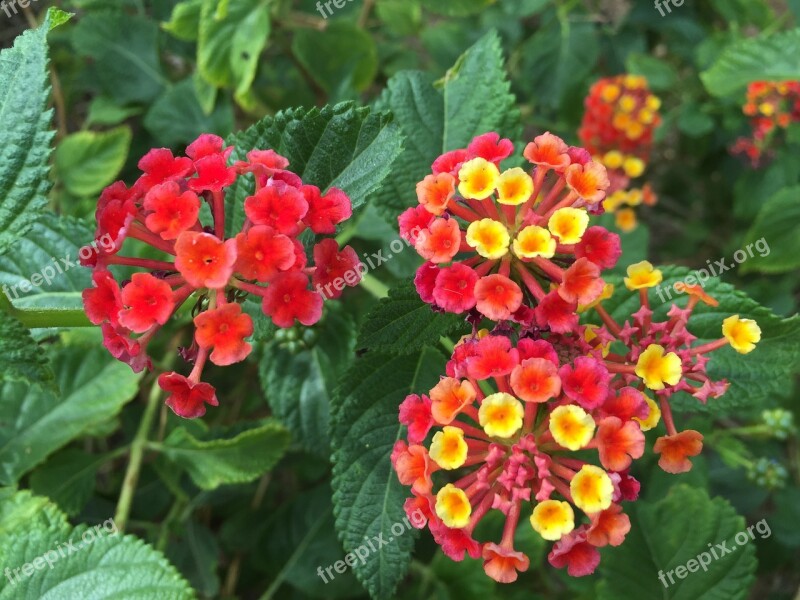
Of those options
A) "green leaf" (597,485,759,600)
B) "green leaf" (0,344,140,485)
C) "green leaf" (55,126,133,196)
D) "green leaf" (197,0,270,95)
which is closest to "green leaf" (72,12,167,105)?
"green leaf" (55,126,133,196)

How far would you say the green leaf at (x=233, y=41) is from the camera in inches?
73.7

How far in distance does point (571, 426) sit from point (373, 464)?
418mm

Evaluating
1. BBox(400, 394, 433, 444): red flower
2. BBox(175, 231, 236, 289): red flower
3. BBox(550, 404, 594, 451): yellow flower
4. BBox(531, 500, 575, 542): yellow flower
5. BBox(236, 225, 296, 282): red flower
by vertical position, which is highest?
BBox(175, 231, 236, 289): red flower

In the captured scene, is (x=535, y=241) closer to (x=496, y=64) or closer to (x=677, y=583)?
(x=496, y=64)

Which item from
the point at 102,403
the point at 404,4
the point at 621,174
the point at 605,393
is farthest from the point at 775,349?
the point at 404,4

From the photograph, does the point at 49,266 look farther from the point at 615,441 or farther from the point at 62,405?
the point at 615,441

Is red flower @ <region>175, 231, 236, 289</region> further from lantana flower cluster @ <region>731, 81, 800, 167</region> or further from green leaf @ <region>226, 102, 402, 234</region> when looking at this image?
lantana flower cluster @ <region>731, 81, 800, 167</region>

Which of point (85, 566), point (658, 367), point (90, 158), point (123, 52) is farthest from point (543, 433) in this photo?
point (123, 52)

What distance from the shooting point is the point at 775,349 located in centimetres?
128

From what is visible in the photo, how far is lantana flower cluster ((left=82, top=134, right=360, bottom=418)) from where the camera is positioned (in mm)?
962

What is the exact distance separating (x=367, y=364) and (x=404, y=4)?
1502mm

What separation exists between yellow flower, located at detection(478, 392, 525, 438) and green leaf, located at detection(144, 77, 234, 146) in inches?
54.7

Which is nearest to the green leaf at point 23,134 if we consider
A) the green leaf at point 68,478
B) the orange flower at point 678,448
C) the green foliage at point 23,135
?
the green foliage at point 23,135

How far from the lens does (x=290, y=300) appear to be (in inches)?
39.2
